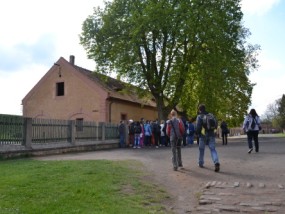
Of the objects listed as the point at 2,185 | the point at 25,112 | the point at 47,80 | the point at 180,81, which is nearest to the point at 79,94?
the point at 47,80

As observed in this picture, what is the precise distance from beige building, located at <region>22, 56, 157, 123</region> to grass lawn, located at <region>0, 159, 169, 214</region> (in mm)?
26025

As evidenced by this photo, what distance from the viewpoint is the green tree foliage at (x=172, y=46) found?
31.3m

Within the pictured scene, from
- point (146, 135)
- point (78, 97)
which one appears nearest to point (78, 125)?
point (146, 135)

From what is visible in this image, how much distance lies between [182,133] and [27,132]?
836 centimetres

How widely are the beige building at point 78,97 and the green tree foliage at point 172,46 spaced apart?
2939 millimetres

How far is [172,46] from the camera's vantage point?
3375 centimetres

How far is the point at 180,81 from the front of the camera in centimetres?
3397

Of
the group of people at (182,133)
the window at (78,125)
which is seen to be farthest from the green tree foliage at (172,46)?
the window at (78,125)

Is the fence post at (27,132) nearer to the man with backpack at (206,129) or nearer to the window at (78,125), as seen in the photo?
the window at (78,125)

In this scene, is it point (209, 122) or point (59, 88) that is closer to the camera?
point (209, 122)

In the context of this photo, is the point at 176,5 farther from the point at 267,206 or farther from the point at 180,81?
the point at 267,206

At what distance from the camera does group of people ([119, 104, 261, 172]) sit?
12007 millimetres

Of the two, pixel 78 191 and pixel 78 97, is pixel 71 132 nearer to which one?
pixel 78 191

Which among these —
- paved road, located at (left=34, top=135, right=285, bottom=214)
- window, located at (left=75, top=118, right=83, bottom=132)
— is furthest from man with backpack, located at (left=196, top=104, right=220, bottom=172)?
window, located at (left=75, top=118, right=83, bottom=132)
